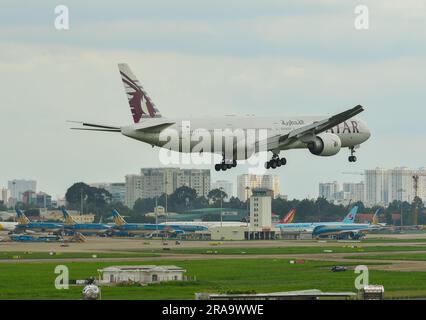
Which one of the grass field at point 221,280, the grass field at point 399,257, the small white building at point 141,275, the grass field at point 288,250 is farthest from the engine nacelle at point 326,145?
the grass field at point 288,250

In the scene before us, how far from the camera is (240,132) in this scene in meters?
128

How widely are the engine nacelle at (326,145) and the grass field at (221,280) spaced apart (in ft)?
43.6

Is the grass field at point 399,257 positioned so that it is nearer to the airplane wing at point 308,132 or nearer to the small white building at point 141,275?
the airplane wing at point 308,132

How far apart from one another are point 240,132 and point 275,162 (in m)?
6.04

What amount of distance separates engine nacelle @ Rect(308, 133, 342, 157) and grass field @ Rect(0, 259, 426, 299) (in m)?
13.3

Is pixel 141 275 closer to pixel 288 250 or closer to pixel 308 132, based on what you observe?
pixel 308 132

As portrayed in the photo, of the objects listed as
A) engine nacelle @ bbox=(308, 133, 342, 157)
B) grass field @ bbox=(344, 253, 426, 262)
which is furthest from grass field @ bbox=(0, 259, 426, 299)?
grass field @ bbox=(344, 253, 426, 262)

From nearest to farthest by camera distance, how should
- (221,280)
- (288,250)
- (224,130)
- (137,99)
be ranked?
(221,280)
(224,130)
(137,99)
(288,250)

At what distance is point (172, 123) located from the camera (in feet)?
408

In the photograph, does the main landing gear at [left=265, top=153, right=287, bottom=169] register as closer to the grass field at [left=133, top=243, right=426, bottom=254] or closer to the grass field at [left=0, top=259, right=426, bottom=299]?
the grass field at [left=0, top=259, right=426, bottom=299]

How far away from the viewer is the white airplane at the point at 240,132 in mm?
124125

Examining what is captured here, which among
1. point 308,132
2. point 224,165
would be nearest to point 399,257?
point 308,132

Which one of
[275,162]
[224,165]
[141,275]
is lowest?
[141,275]
